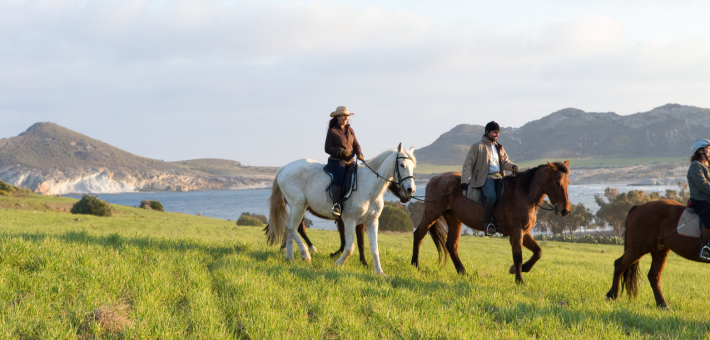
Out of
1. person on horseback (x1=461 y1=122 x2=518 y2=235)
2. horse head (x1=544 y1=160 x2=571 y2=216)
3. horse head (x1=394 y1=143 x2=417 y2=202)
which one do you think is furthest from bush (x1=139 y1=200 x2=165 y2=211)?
horse head (x1=544 y1=160 x2=571 y2=216)

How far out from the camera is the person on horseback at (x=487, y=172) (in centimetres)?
791

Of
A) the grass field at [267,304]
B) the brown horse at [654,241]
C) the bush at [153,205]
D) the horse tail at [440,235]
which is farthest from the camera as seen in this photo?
the bush at [153,205]

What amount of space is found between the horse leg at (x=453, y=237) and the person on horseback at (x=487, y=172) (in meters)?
1.02

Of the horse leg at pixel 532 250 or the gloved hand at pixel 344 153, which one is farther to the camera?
the horse leg at pixel 532 250

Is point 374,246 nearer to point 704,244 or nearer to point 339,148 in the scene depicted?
point 339,148

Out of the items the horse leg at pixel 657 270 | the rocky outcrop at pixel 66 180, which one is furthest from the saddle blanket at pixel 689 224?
the rocky outcrop at pixel 66 180

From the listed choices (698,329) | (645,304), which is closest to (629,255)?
(645,304)

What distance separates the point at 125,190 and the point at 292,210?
8665 inches

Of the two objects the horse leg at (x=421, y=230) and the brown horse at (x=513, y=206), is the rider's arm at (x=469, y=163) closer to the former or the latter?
the brown horse at (x=513, y=206)

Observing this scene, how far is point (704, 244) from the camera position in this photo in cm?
628

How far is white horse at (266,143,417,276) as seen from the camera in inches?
291

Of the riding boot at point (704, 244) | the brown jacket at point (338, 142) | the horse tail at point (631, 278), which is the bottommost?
the horse tail at point (631, 278)

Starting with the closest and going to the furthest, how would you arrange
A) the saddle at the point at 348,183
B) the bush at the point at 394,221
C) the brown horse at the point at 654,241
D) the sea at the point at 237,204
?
the brown horse at the point at 654,241 < the saddle at the point at 348,183 < the bush at the point at 394,221 < the sea at the point at 237,204

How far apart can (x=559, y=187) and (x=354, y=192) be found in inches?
147
